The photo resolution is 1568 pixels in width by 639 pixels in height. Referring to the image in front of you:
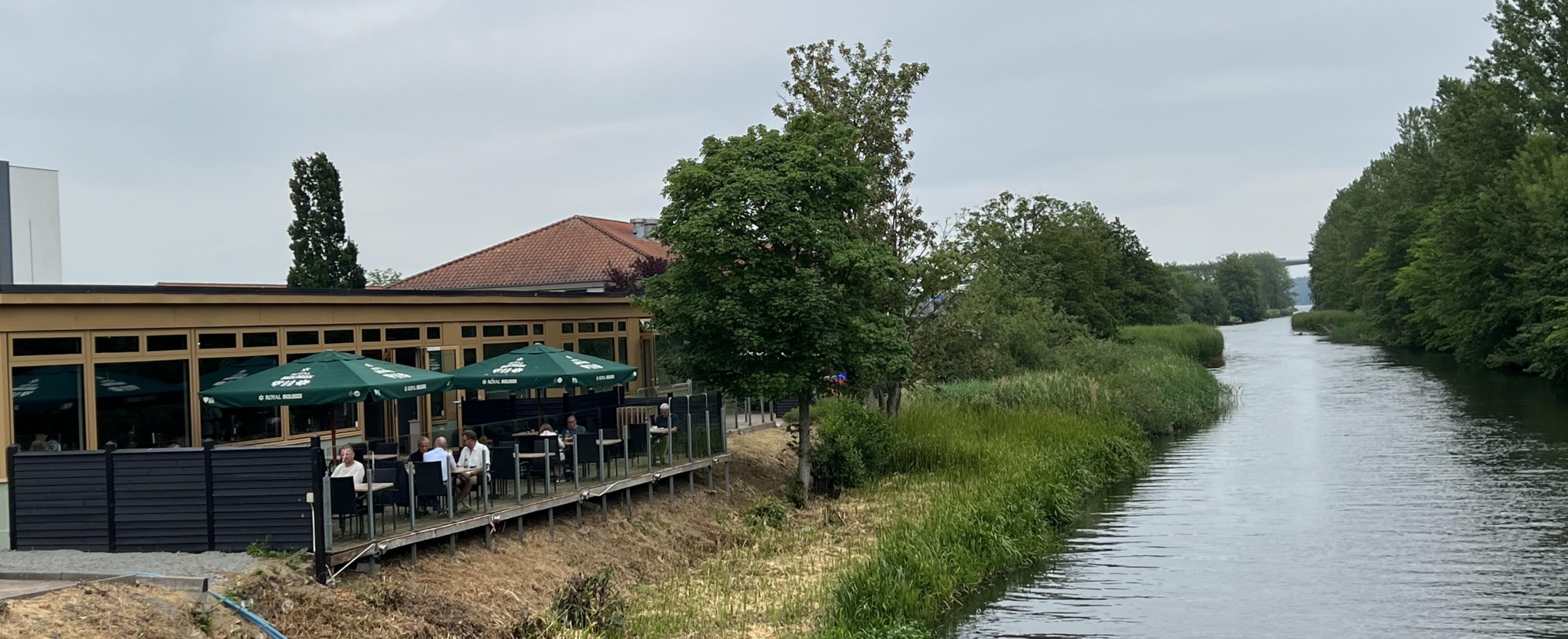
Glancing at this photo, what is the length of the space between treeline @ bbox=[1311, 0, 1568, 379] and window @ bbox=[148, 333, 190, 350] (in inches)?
1489

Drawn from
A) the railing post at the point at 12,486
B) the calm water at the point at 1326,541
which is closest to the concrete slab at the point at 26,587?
the railing post at the point at 12,486

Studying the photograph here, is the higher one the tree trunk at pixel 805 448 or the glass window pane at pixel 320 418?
the glass window pane at pixel 320 418

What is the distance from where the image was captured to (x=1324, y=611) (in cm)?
1425

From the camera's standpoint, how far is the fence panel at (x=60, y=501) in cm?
1198

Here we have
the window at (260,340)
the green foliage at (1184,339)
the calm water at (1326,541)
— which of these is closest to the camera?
the calm water at (1326,541)

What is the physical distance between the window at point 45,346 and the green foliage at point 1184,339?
47.4 metres

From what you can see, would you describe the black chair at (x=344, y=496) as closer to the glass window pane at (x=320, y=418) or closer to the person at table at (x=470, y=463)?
the person at table at (x=470, y=463)

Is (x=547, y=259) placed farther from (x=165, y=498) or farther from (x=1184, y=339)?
(x=1184, y=339)

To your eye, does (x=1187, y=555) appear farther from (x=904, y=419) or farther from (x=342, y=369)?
(x=342, y=369)

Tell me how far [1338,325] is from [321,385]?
316 ft

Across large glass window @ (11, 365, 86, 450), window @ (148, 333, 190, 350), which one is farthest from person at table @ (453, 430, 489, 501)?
large glass window @ (11, 365, 86, 450)

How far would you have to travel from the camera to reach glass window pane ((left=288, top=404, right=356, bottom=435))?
1623cm

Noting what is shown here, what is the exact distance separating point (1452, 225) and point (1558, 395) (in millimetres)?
14189

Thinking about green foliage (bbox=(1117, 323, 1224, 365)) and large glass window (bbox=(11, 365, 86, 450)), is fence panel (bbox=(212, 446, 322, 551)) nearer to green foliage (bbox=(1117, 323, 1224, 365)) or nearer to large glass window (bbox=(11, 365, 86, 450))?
large glass window (bbox=(11, 365, 86, 450))
